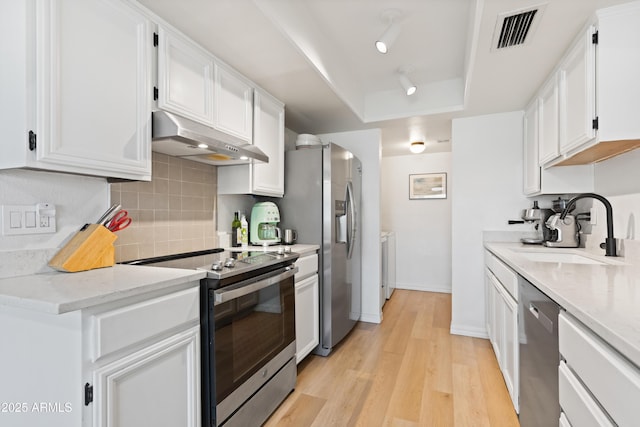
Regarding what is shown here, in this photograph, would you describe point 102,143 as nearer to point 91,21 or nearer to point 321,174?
point 91,21

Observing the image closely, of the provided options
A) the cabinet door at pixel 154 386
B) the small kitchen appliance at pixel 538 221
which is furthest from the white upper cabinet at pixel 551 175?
the cabinet door at pixel 154 386

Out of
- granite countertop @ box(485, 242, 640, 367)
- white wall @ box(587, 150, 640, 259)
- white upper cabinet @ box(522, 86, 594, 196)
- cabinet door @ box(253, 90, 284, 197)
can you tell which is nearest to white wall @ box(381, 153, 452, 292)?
white upper cabinet @ box(522, 86, 594, 196)

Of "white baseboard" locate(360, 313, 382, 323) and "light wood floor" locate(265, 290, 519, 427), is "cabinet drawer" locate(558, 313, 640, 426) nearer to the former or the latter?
"light wood floor" locate(265, 290, 519, 427)

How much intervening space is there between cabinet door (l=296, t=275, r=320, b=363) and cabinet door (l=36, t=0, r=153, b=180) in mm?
1342

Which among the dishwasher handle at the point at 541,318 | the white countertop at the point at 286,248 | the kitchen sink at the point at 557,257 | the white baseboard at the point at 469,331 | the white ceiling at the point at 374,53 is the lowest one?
the white baseboard at the point at 469,331

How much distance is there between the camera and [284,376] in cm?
199

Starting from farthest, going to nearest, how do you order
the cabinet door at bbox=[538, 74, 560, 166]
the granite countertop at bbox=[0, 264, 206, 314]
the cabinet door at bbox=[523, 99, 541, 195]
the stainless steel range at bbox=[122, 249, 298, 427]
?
the cabinet door at bbox=[523, 99, 541, 195] < the cabinet door at bbox=[538, 74, 560, 166] < the stainless steel range at bbox=[122, 249, 298, 427] < the granite countertop at bbox=[0, 264, 206, 314]

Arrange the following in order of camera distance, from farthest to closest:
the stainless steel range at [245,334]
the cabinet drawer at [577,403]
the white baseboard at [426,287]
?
the white baseboard at [426,287]
the stainless steel range at [245,334]
the cabinet drawer at [577,403]

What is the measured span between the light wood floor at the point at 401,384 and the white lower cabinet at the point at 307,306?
0.63 feet

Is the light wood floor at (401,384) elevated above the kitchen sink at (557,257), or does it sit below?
below

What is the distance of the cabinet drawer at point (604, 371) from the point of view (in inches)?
26.2

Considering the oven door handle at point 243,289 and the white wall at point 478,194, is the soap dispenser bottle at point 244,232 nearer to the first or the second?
the oven door handle at point 243,289

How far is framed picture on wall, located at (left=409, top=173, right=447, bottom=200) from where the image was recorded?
4.89 m

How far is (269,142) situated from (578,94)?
78.2 inches
